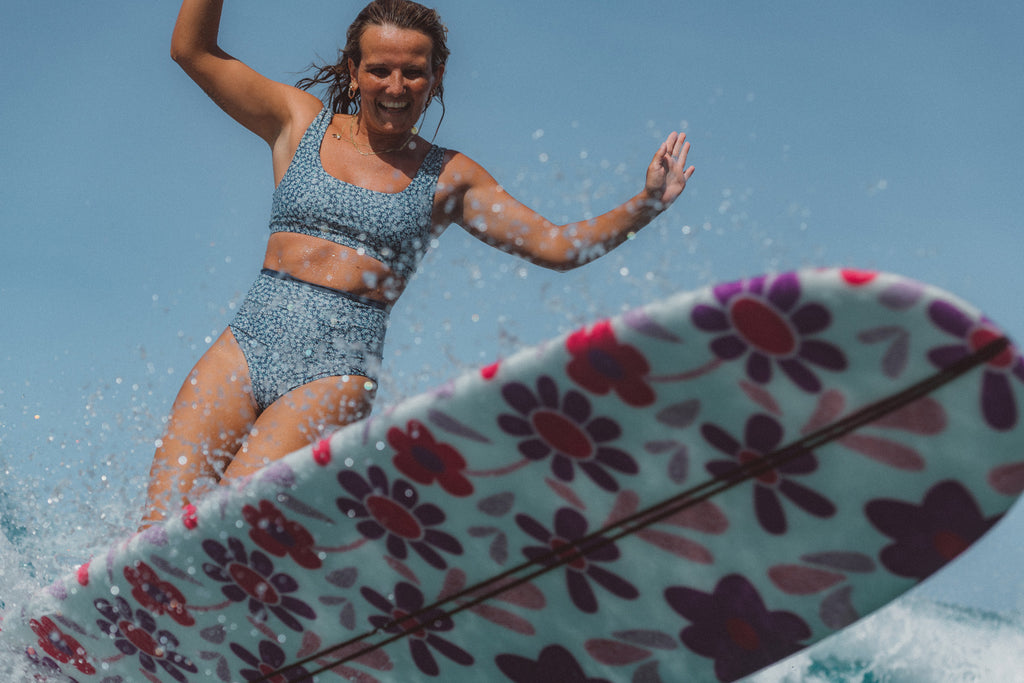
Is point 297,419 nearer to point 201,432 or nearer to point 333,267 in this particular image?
point 201,432

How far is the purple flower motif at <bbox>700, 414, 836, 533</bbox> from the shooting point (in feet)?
5.52

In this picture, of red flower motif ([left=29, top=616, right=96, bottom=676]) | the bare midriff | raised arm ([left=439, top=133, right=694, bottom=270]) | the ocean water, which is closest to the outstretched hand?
raised arm ([left=439, top=133, right=694, bottom=270])

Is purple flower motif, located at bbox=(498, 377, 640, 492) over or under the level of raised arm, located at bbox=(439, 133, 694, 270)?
under

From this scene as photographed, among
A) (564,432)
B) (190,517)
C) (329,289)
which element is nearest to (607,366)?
(564,432)

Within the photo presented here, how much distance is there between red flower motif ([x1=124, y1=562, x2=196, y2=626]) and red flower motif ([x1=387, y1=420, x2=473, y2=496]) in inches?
31.8

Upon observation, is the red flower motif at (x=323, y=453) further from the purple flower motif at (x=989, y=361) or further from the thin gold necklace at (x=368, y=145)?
the purple flower motif at (x=989, y=361)

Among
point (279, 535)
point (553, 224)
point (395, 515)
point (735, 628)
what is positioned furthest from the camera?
point (553, 224)

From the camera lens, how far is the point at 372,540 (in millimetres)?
2053

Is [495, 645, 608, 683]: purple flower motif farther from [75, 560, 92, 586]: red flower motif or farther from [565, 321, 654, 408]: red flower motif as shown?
[75, 560, 92, 586]: red flower motif

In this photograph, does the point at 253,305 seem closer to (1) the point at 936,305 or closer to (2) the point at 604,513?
(2) the point at 604,513

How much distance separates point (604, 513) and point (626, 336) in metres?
0.43

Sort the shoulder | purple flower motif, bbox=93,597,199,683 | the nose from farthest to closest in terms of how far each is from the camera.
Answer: the shoulder, the nose, purple flower motif, bbox=93,597,199,683

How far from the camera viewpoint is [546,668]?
207cm

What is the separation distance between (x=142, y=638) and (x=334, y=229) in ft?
4.06
